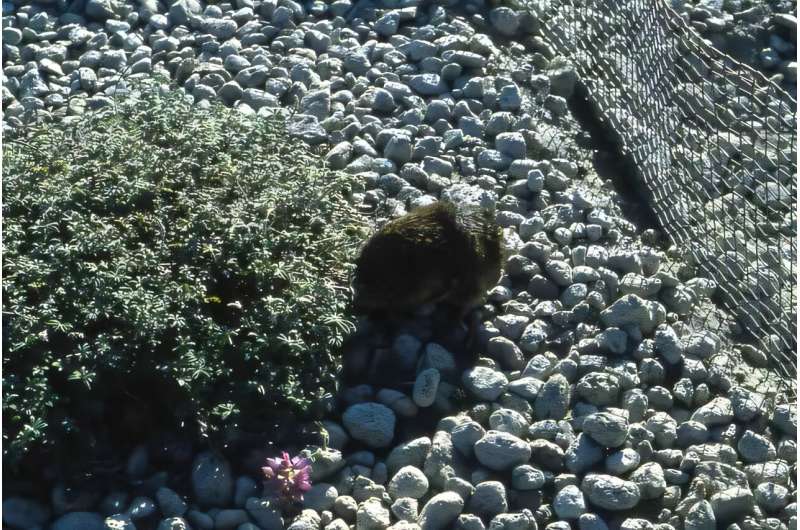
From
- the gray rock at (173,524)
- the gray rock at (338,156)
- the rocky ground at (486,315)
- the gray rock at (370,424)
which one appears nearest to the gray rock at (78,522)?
the rocky ground at (486,315)

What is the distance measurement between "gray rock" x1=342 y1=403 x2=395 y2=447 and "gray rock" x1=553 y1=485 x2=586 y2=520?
0.70m

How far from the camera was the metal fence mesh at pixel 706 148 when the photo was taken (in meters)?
5.37

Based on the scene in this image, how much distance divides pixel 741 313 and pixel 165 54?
11.0 ft

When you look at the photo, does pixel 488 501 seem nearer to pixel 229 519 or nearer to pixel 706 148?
pixel 229 519

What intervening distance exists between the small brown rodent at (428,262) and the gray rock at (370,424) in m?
0.49

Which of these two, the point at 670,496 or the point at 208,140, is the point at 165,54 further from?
the point at 670,496

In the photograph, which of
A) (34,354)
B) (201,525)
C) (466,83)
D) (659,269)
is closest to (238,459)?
(201,525)

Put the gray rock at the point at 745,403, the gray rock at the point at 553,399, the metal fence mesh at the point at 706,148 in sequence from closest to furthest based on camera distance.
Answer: the gray rock at the point at 553,399, the gray rock at the point at 745,403, the metal fence mesh at the point at 706,148

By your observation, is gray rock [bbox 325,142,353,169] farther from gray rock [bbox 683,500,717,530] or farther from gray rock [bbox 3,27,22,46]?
gray rock [bbox 683,500,717,530]

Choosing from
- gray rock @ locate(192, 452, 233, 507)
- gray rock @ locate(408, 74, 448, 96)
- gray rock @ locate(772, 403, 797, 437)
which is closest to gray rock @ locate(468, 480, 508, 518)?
gray rock @ locate(192, 452, 233, 507)

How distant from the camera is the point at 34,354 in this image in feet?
13.9

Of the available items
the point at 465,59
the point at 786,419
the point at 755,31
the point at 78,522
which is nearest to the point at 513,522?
the point at 786,419

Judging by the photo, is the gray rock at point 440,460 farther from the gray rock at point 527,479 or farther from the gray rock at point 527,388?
the gray rock at point 527,388

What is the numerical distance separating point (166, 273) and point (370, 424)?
98 cm
